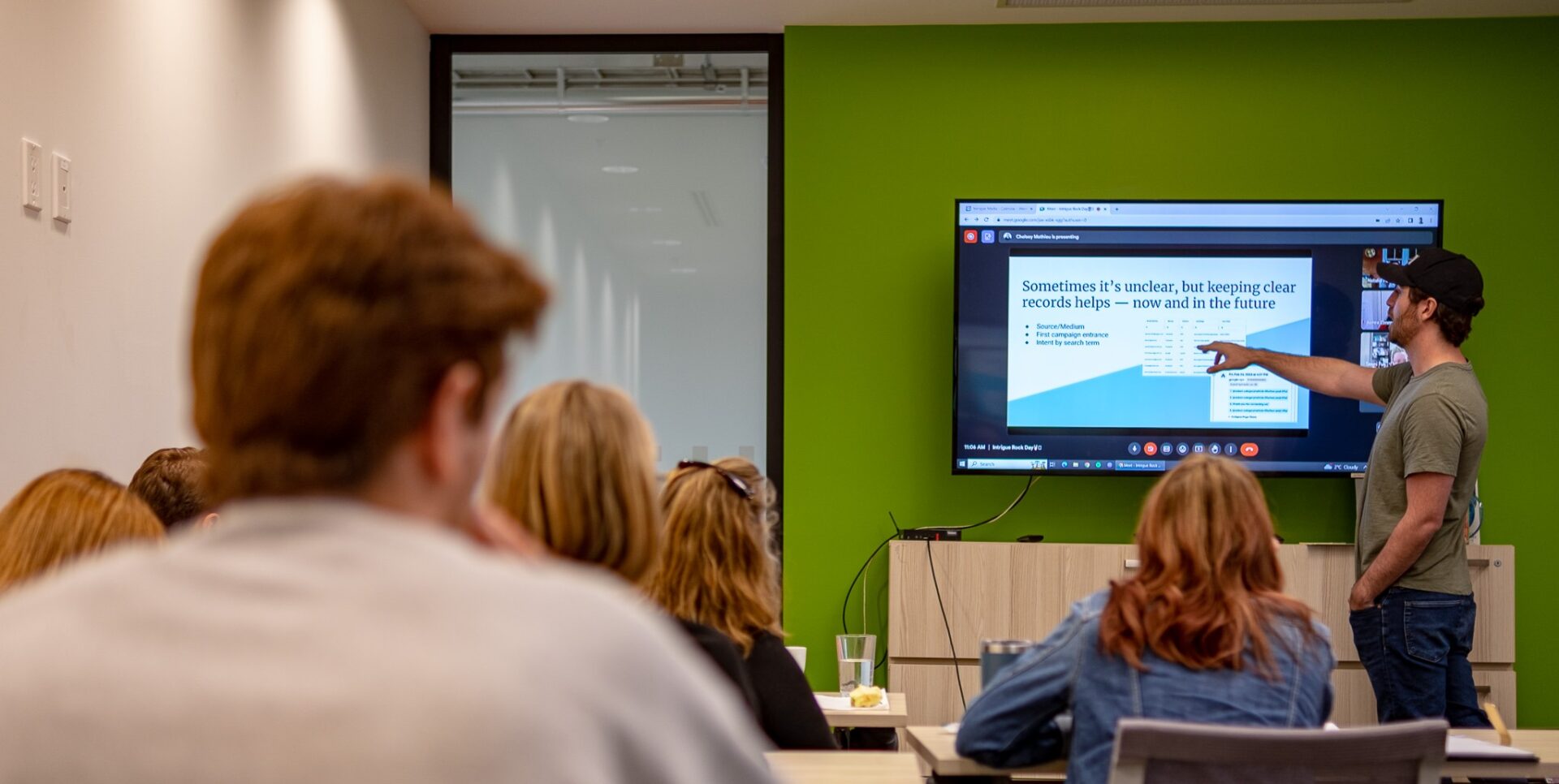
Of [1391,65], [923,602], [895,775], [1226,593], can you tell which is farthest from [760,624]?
[1391,65]

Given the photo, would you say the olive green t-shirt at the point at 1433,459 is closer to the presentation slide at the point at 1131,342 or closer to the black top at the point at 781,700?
the presentation slide at the point at 1131,342

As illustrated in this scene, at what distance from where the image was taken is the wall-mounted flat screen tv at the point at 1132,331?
450 centimetres

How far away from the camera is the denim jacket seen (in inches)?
84.6

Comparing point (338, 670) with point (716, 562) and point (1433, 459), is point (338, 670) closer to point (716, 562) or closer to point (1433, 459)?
point (716, 562)

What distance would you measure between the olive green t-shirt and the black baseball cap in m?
0.18

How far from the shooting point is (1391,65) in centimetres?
483

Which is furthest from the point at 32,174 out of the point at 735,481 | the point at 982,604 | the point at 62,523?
the point at 982,604

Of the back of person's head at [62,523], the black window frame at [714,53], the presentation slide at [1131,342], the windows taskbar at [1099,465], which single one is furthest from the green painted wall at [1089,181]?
the back of person's head at [62,523]

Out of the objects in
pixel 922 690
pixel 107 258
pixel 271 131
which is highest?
pixel 271 131

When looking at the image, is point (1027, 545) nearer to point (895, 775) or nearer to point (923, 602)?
point (923, 602)

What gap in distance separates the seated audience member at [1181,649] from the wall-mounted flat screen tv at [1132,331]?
7.38 ft

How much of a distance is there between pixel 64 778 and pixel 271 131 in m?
3.65

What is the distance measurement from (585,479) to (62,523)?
63 cm

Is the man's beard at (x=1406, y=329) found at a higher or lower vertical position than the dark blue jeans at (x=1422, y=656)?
higher
